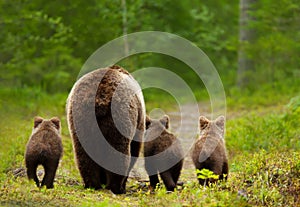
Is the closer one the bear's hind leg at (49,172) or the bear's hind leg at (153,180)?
the bear's hind leg at (49,172)

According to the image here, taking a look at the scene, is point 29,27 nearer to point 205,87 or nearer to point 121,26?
point 121,26

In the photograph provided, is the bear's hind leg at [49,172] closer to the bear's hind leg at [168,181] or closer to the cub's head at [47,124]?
the cub's head at [47,124]

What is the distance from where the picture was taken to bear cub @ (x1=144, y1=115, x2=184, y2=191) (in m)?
8.41

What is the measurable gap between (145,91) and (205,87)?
4092 millimetres

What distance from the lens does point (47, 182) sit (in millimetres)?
7816

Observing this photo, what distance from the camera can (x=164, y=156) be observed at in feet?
27.8

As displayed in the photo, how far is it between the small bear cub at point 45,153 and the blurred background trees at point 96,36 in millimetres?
7705

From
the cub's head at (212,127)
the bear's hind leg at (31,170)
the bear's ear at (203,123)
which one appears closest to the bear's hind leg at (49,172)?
the bear's hind leg at (31,170)

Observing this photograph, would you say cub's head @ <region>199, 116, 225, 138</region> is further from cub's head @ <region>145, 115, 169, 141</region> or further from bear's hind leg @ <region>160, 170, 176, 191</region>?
bear's hind leg @ <region>160, 170, 176, 191</region>

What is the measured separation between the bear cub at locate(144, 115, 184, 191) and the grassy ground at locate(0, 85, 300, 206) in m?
0.23

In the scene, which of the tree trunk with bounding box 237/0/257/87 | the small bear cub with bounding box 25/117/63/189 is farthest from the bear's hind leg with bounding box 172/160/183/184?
the tree trunk with bounding box 237/0/257/87

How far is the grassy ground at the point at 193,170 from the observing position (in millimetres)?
6430

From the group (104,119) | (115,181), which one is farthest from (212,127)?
(104,119)

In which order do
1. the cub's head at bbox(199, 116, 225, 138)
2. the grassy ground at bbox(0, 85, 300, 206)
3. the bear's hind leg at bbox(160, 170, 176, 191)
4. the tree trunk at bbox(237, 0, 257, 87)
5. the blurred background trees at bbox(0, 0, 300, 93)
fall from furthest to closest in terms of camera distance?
the tree trunk at bbox(237, 0, 257, 87) → the blurred background trees at bbox(0, 0, 300, 93) → the cub's head at bbox(199, 116, 225, 138) → the bear's hind leg at bbox(160, 170, 176, 191) → the grassy ground at bbox(0, 85, 300, 206)
